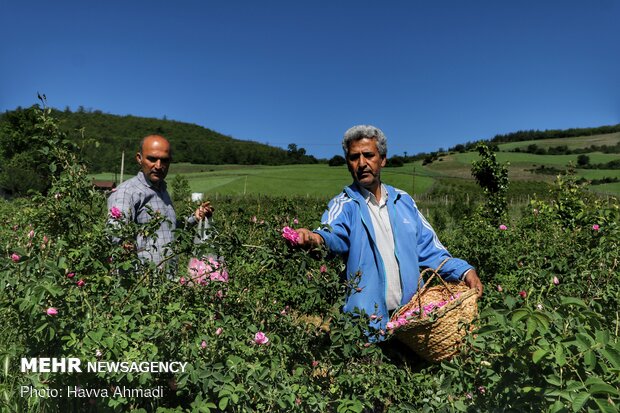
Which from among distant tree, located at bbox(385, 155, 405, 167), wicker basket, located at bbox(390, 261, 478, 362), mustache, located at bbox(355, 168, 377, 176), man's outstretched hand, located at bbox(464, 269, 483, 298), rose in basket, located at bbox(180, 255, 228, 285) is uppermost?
distant tree, located at bbox(385, 155, 405, 167)

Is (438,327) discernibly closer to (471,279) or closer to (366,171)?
(471,279)

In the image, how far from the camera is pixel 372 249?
7.52ft

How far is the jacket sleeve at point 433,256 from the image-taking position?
2.44m

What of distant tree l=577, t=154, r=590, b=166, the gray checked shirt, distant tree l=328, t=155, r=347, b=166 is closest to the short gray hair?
the gray checked shirt

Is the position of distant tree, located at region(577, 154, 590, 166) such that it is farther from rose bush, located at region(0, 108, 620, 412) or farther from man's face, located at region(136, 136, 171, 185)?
man's face, located at region(136, 136, 171, 185)

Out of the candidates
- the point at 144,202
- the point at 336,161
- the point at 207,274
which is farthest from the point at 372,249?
the point at 336,161

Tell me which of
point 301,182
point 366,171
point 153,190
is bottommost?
point 301,182

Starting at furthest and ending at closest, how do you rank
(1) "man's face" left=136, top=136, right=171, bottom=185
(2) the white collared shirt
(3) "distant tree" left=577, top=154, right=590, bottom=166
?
(3) "distant tree" left=577, top=154, right=590, bottom=166
(1) "man's face" left=136, top=136, right=171, bottom=185
(2) the white collared shirt

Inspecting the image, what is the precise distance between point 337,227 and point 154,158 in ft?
4.62

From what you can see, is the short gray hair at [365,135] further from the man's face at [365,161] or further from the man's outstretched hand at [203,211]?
the man's outstretched hand at [203,211]

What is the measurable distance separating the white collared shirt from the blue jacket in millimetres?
25

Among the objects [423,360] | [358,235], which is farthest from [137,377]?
[423,360]

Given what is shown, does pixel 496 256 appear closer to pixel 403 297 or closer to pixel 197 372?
pixel 403 297

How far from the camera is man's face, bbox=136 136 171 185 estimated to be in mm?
2949
